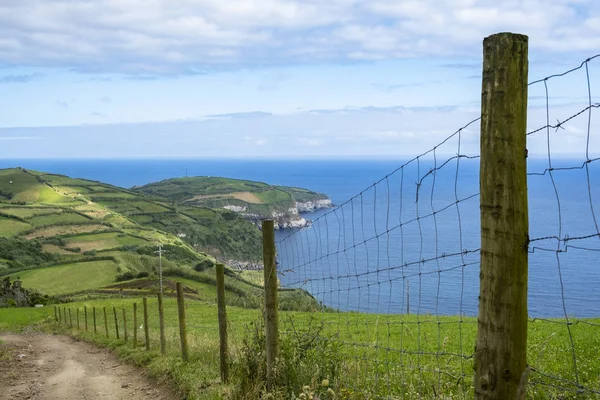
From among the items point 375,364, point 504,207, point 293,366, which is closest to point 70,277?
point 293,366

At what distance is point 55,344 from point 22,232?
10109cm

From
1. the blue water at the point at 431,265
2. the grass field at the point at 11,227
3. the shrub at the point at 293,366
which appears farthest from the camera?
the grass field at the point at 11,227

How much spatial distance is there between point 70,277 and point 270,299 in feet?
263

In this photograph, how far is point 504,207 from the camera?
3275 mm

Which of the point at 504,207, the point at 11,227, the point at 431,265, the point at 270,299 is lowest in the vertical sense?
the point at 11,227

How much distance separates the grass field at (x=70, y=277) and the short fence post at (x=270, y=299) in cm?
7251

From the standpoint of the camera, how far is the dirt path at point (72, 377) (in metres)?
10.5

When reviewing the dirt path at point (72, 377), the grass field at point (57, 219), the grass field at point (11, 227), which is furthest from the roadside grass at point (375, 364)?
the grass field at point (57, 219)

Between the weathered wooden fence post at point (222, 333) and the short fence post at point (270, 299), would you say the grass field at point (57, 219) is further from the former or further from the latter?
the short fence post at point (270, 299)

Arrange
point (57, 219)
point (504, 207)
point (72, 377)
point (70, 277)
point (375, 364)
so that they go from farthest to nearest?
point (57, 219) < point (70, 277) < point (72, 377) < point (375, 364) < point (504, 207)

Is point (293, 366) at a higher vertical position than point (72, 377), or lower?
higher

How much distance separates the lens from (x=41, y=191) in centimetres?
15375

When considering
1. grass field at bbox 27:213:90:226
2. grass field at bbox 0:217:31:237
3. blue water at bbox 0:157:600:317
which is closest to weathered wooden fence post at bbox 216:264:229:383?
blue water at bbox 0:157:600:317

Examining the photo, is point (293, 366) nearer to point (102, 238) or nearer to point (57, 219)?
point (102, 238)
